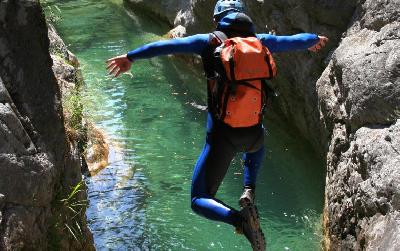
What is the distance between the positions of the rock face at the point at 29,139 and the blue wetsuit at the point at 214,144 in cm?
85

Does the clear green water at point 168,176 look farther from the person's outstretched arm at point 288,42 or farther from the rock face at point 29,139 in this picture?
the person's outstretched arm at point 288,42

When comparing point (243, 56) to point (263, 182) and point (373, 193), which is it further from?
point (263, 182)

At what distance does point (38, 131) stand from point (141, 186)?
3.31 metres

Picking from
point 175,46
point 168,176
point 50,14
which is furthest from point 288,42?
point 50,14

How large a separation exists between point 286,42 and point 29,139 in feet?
7.79

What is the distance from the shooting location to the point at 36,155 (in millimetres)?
4668

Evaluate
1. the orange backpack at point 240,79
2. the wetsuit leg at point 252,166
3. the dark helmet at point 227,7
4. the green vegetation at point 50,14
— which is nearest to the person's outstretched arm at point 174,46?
the orange backpack at point 240,79

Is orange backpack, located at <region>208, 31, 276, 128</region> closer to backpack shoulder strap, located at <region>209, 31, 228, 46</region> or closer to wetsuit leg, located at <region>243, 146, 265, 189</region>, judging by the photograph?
backpack shoulder strap, located at <region>209, 31, 228, 46</region>

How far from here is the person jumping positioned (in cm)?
447

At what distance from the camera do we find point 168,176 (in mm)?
8328

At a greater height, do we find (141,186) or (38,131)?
(38,131)

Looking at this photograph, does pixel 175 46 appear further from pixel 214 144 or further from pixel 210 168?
pixel 210 168

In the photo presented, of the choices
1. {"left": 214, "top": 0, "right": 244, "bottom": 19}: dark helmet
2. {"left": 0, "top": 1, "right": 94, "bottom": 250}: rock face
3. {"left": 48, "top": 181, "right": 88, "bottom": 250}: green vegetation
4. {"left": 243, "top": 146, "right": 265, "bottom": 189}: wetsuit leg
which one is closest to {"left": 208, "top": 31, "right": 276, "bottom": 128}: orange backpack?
{"left": 214, "top": 0, "right": 244, "bottom": 19}: dark helmet

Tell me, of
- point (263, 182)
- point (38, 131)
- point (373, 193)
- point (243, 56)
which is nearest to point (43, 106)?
point (38, 131)
